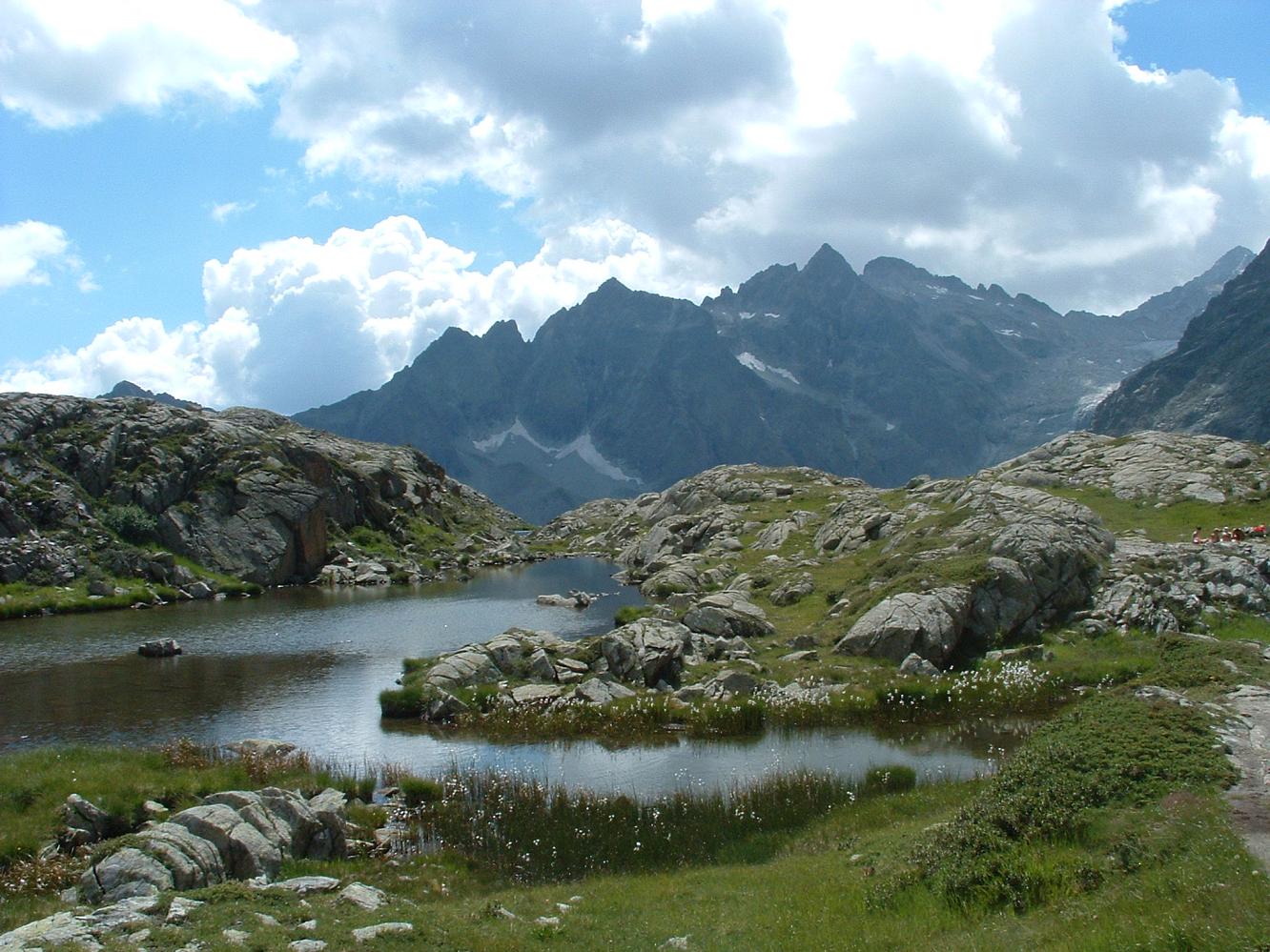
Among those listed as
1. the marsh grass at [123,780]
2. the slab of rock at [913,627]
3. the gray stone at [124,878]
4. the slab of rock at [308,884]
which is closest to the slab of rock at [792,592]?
the slab of rock at [913,627]

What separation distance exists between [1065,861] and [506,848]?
16.5 m

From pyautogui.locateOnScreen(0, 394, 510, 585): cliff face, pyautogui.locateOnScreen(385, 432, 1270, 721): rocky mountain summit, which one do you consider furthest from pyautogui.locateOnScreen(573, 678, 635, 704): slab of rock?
pyautogui.locateOnScreen(0, 394, 510, 585): cliff face

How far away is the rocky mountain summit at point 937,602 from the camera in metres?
46.9

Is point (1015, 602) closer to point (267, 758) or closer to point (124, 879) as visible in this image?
point (267, 758)

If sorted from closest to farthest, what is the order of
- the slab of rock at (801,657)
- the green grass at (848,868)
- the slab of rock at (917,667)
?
the green grass at (848,868) < the slab of rock at (917,667) < the slab of rock at (801,657)

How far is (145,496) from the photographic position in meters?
103

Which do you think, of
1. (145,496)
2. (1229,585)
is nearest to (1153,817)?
(1229,585)

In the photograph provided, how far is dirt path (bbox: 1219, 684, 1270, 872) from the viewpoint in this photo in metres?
16.9

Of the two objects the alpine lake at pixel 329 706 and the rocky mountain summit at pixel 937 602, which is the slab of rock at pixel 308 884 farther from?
the rocky mountain summit at pixel 937 602

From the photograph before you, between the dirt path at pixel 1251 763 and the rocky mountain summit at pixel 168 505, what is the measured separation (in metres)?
92.4

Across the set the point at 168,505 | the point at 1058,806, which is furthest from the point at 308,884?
the point at 168,505

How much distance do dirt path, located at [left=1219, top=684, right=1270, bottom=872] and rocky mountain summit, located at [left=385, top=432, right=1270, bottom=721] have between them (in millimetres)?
17657

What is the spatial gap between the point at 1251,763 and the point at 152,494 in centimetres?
11096

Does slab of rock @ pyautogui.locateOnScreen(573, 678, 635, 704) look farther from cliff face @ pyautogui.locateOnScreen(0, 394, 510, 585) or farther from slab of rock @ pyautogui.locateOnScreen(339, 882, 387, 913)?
cliff face @ pyautogui.locateOnScreen(0, 394, 510, 585)
